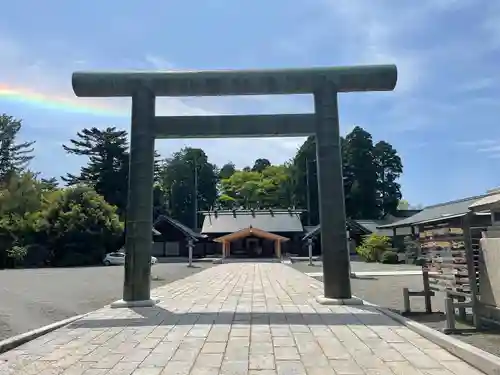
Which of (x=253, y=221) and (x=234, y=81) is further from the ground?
(x=234, y=81)

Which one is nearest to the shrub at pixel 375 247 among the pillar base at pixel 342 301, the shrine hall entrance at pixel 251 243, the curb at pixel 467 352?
the shrine hall entrance at pixel 251 243

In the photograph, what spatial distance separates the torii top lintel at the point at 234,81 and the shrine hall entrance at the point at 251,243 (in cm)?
3003

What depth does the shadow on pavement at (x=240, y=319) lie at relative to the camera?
6559 mm

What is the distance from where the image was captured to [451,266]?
280 inches

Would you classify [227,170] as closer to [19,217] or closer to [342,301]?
[19,217]

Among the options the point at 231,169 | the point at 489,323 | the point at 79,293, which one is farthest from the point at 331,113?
the point at 231,169

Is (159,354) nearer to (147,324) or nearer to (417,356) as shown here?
(147,324)

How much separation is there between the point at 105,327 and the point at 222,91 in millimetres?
4837

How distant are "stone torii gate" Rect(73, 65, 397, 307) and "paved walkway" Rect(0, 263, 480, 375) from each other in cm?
79

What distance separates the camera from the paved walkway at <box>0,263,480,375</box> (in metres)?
4.25

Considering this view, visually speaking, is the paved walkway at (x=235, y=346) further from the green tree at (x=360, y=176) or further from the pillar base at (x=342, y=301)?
the green tree at (x=360, y=176)

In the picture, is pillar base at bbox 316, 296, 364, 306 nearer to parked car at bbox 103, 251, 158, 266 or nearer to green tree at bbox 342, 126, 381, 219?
parked car at bbox 103, 251, 158, 266

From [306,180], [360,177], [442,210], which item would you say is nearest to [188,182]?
[306,180]

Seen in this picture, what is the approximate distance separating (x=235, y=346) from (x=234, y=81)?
17.2 ft
